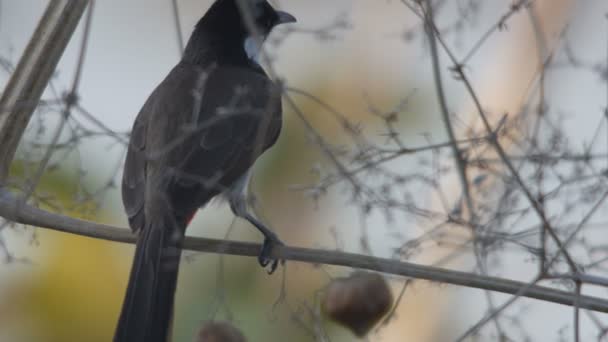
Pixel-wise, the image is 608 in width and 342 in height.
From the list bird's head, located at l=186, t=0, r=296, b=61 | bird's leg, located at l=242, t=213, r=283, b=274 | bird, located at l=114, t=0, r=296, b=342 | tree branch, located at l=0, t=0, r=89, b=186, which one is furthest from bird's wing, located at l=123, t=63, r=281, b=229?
tree branch, located at l=0, t=0, r=89, b=186

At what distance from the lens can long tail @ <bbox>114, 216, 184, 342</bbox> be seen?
3176 mm

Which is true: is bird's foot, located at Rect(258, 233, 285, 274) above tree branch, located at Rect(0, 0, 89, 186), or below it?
below

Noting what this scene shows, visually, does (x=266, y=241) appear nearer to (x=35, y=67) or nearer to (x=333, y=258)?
(x=333, y=258)

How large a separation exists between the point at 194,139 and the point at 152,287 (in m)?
0.69

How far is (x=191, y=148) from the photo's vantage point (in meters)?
3.79

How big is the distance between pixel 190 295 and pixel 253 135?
4.15 ft

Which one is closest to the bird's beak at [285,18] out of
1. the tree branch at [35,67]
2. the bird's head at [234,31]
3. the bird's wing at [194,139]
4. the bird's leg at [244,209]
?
the bird's head at [234,31]

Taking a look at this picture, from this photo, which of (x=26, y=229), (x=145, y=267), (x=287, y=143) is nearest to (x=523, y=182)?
(x=145, y=267)

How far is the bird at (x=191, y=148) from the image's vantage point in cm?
330

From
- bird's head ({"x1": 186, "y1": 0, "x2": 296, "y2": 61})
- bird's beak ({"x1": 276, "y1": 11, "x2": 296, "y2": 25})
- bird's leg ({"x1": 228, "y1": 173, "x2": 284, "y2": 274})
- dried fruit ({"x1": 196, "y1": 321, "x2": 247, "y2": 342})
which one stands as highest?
bird's beak ({"x1": 276, "y1": 11, "x2": 296, "y2": 25})

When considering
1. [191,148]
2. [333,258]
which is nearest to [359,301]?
[333,258]

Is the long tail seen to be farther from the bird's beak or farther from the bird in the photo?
the bird's beak

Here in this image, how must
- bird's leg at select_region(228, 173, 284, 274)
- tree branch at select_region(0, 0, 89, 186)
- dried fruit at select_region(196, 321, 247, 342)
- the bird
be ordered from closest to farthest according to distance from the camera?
dried fruit at select_region(196, 321, 247, 342)
tree branch at select_region(0, 0, 89, 186)
the bird
bird's leg at select_region(228, 173, 284, 274)

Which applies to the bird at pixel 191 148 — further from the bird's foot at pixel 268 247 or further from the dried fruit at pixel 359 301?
the dried fruit at pixel 359 301
